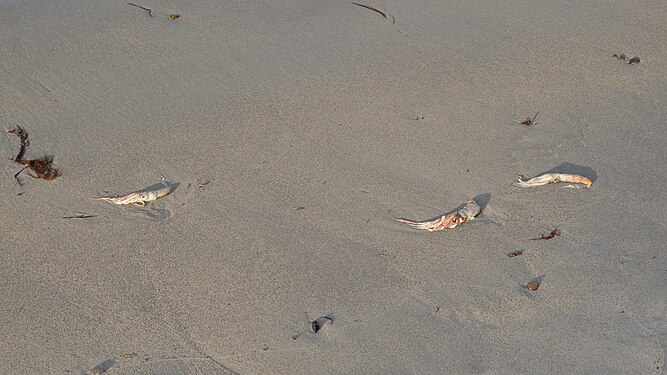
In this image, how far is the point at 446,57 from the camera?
11.8 ft

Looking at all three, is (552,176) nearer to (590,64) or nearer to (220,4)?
(590,64)

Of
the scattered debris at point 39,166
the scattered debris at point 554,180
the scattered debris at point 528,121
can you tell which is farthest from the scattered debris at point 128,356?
the scattered debris at point 528,121

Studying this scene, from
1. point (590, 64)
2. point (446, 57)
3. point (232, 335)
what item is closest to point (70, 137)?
point (232, 335)

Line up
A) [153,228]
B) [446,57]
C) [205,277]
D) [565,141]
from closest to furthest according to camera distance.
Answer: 1. [205,277]
2. [153,228]
3. [565,141]
4. [446,57]

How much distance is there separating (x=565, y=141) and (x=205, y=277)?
5.01 feet

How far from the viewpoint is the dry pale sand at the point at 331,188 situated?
2.24m

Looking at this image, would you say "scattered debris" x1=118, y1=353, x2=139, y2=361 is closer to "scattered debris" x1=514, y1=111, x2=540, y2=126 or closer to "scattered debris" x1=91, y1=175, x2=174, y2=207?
"scattered debris" x1=91, y1=175, x2=174, y2=207

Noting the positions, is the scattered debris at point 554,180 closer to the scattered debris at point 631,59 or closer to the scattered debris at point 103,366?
the scattered debris at point 631,59

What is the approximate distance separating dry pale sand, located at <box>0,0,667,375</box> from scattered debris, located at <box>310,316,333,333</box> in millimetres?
17

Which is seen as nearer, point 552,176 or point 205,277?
point 205,277

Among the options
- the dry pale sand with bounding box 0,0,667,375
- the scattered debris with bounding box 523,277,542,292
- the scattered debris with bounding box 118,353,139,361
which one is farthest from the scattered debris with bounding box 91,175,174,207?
the scattered debris with bounding box 523,277,542,292

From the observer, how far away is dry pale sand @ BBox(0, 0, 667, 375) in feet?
7.34

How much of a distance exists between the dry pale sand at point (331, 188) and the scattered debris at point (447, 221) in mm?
34

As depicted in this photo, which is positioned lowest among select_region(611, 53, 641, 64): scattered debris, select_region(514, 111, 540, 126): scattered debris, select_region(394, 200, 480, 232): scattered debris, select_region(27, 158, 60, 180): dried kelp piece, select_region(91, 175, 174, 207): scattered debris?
select_region(27, 158, 60, 180): dried kelp piece
